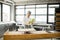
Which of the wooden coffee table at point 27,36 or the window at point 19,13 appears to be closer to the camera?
the wooden coffee table at point 27,36

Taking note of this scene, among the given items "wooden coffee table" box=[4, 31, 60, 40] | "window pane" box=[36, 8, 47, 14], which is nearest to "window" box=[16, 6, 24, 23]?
"window pane" box=[36, 8, 47, 14]

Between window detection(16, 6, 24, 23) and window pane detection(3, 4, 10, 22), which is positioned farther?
window detection(16, 6, 24, 23)

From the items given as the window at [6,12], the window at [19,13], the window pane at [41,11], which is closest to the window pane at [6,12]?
the window at [6,12]

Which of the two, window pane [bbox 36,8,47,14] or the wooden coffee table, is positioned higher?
window pane [bbox 36,8,47,14]

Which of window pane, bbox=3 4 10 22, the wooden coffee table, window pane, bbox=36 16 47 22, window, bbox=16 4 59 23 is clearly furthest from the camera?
window pane, bbox=36 16 47 22

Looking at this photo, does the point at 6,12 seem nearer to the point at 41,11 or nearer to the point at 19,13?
the point at 19,13

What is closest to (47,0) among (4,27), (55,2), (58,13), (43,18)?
(55,2)

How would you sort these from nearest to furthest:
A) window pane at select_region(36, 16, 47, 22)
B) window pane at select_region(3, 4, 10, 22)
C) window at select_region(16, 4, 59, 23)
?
window pane at select_region(3, 4, 10, 22) < window at select_region(16, 4, 59, 23) < window pane at select_region(36, 16, 47, 22)

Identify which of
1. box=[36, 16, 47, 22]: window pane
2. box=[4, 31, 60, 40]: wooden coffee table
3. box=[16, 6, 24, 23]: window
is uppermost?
box=[16, 6, 24, 23]: window

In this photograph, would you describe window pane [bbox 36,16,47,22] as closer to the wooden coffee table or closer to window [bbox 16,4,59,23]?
window [bbox 16,4,59,23]

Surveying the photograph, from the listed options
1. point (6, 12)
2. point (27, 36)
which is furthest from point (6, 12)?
point (27, 36)

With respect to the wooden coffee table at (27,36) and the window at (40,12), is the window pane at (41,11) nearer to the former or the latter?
the window at (40,12)

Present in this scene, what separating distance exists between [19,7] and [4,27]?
4133 millimetres

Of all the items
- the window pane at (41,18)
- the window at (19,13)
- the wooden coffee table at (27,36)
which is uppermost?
the window at (19,13)
